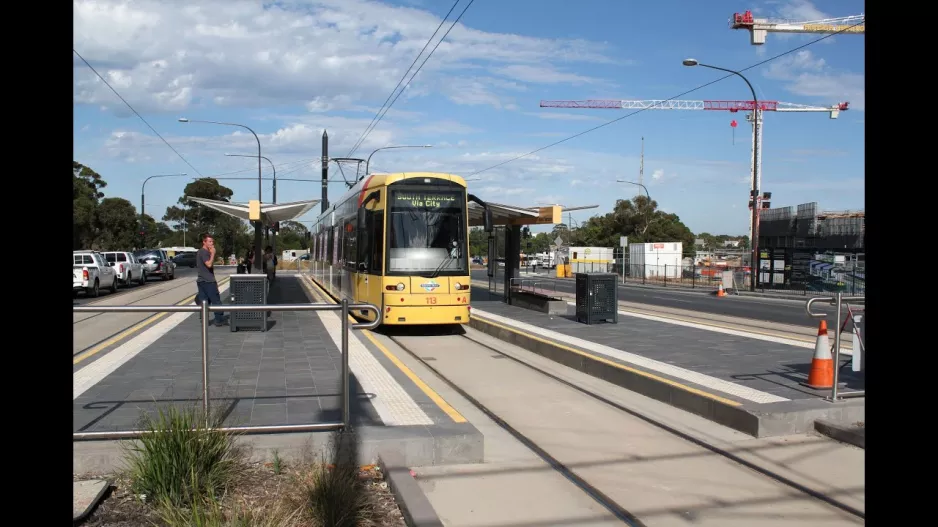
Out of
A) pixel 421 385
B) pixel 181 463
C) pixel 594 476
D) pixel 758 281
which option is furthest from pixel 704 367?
pixel 758 281

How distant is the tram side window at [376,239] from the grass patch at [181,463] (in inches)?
407

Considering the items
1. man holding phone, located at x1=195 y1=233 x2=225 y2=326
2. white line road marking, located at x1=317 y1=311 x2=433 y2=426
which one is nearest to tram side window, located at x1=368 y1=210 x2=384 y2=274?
white line road marking, located at x1=317 y1=311 x2=433 y2=426

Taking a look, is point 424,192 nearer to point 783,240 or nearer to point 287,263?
point 783,240

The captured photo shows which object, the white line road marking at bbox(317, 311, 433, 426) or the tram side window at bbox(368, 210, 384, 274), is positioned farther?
the tram side window at bbox(368, 210, 384, 274)

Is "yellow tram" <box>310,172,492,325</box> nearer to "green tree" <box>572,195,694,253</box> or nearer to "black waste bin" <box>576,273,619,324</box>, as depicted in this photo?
"black waste bin" <box>576,273,619,324</box>

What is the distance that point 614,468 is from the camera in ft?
21.1

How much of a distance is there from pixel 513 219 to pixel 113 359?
13211mm

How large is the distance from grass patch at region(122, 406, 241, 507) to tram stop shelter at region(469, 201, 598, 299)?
46.5 feet

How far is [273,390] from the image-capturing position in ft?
27.6

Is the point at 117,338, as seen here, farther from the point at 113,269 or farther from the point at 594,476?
the point at 113,269

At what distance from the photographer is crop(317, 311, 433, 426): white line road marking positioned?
730 cm
